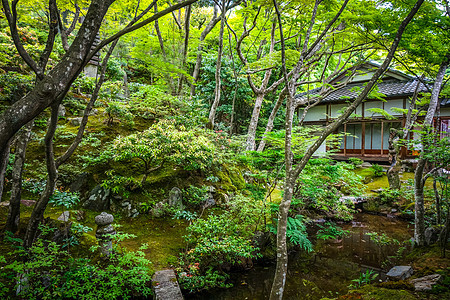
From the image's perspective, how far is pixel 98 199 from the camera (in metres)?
6.38

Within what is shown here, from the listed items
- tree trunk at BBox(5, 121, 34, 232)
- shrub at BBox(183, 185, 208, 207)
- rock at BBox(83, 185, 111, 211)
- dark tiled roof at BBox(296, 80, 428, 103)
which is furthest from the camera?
dark tiled roof at BBox(296, 80, 428, 103)

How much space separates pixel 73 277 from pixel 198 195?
139 inches

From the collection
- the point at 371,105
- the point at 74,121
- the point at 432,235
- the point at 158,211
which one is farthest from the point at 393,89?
the point at 74,121

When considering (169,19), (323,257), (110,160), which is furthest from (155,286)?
(169,19)

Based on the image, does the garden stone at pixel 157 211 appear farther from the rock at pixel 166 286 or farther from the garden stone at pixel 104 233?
the rock at pixel 166 286

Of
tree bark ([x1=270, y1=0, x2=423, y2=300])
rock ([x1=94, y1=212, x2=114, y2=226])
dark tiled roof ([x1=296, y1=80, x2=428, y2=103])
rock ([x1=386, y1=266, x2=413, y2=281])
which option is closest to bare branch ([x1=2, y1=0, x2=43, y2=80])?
rock ([x1=94, y1=212, x2=114, y2=226])

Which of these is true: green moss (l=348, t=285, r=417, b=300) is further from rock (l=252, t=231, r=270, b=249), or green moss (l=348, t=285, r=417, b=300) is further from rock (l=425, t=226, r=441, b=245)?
rock (l=425, t=226, r=441, b=245)

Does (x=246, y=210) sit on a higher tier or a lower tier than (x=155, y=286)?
higher

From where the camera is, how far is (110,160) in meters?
7.34

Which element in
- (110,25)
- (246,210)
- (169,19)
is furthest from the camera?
(169,19)

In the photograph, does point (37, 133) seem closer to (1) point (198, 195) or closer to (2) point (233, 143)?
(1) point (198, 195)

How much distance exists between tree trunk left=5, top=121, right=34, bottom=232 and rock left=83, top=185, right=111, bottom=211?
2002 millimetres

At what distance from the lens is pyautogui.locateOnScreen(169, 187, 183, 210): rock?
6.66 metres

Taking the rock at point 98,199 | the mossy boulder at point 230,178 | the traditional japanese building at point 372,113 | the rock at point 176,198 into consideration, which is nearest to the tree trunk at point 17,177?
the rock at point 98,199
